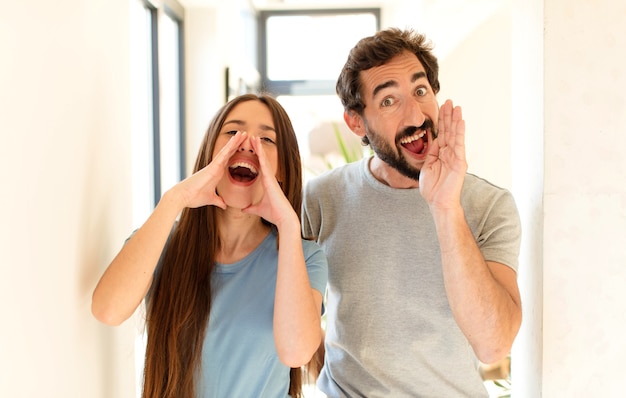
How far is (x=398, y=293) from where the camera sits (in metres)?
1.61

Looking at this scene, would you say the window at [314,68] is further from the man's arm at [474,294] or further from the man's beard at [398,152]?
the man's arm at [474,294]

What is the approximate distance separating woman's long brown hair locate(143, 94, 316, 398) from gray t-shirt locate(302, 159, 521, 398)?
20 cm

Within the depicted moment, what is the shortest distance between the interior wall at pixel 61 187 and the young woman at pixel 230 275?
0.09 m

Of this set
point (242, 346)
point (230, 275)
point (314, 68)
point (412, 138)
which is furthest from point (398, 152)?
point (314, 68)

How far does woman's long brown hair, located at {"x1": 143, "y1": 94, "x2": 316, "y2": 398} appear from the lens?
134 centimetres

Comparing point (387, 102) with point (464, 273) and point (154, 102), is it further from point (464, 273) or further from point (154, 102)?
point (154, 102)

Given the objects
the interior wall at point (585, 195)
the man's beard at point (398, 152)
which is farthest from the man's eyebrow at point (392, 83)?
the interior wall at point (585, 195)

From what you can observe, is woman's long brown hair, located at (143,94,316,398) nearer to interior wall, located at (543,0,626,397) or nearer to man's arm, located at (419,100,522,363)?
man's arm, located at (419,100,522,363)

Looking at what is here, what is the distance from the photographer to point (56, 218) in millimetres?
1029

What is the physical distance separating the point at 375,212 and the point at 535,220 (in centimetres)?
40

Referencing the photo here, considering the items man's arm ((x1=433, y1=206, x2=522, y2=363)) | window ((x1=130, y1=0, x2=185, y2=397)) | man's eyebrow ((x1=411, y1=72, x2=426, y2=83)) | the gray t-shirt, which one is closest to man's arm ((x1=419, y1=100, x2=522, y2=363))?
man's arm ((x1=433, y1=206, x2=522, y2=363))

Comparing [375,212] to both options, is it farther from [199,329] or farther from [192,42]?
[192,42]

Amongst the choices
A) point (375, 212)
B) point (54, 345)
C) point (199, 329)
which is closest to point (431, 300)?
point (375, 212)

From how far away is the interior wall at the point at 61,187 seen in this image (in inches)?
34.9
